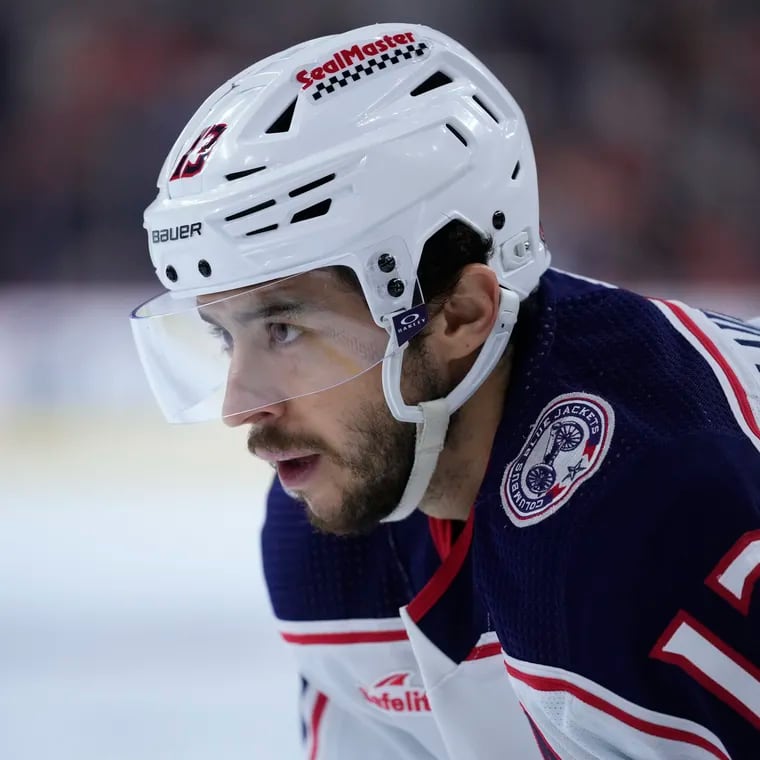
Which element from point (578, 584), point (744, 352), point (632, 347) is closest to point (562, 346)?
point (632, 347)

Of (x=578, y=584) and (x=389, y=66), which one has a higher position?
(x=389, y=66)

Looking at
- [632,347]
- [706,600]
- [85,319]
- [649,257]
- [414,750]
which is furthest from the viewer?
[649,257]

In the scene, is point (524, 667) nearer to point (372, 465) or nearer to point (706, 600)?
point (706, 600)

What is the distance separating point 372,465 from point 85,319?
3984 millimetres

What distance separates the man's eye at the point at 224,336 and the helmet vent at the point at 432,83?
414mm

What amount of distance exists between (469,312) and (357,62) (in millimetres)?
365

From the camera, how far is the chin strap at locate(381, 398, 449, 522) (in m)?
1.61

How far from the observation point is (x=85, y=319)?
Answer: 17.6ft

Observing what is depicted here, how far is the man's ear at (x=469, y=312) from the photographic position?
1.61 meters

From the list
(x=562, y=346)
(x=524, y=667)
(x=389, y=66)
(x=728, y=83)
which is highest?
(x=389, y=66)

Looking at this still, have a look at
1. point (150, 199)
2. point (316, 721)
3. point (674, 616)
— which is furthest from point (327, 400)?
point (150, 199)

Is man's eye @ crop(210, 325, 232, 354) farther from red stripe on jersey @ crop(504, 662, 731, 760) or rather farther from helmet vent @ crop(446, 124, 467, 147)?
red stripe on jersey @ crop(504, 662, 731, 760)

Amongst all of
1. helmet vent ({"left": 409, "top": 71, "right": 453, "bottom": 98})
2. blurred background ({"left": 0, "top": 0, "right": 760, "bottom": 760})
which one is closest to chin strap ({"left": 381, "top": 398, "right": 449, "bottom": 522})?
helmet vent ({"left": 409, "top": 71, "right": 453, "bottom": 98})

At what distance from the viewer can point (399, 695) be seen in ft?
6.48
